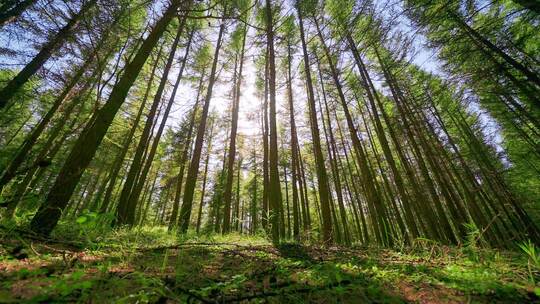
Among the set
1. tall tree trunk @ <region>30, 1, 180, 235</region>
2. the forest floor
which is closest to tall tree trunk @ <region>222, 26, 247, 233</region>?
tall tree trunk @ <region>30, 1, 180, 235</region>

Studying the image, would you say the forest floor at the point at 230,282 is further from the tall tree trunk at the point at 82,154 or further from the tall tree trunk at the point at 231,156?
the tall tree trunk at the point at 231,156

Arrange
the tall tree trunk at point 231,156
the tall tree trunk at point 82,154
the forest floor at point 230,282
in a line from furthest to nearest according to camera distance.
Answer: the tall tree trunk at point 231,156
the tall tree trunk at point 82,154
the forest floor at point 230,282

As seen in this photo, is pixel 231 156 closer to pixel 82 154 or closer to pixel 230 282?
pixel 82 154

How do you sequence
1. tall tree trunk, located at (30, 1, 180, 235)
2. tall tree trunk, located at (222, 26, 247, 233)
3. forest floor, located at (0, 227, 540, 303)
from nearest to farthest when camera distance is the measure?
1. forest floor, located at (0, 227, 540, 303)
2. tall tree trunk, located at (30, 1, 180, 235)
3. tall tree trunk, located at (222, 26, 247, 233)

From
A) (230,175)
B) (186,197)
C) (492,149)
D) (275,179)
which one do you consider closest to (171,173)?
(230,175)

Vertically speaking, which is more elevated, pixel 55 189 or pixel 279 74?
pixel 279 74

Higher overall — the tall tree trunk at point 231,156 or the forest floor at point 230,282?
the tall tree trunk at point 231,156

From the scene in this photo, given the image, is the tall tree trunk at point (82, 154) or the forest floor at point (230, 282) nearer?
the forest floor at point (230, 282)

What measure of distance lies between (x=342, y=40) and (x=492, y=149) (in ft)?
77.2

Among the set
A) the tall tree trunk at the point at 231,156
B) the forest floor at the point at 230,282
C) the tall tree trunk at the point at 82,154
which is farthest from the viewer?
the tall tree trunk at the point at 231,156

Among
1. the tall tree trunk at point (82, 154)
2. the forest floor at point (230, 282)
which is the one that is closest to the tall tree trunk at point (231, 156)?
the tall tree trunk at point (82, 154)

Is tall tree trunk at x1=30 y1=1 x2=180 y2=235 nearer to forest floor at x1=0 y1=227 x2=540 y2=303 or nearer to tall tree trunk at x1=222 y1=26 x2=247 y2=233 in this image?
forest floor at x1=0 y1=227 x2=540 y2=303

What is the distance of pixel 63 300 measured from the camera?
1083 millimetres

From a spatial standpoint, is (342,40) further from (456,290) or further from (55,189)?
(55,189)
